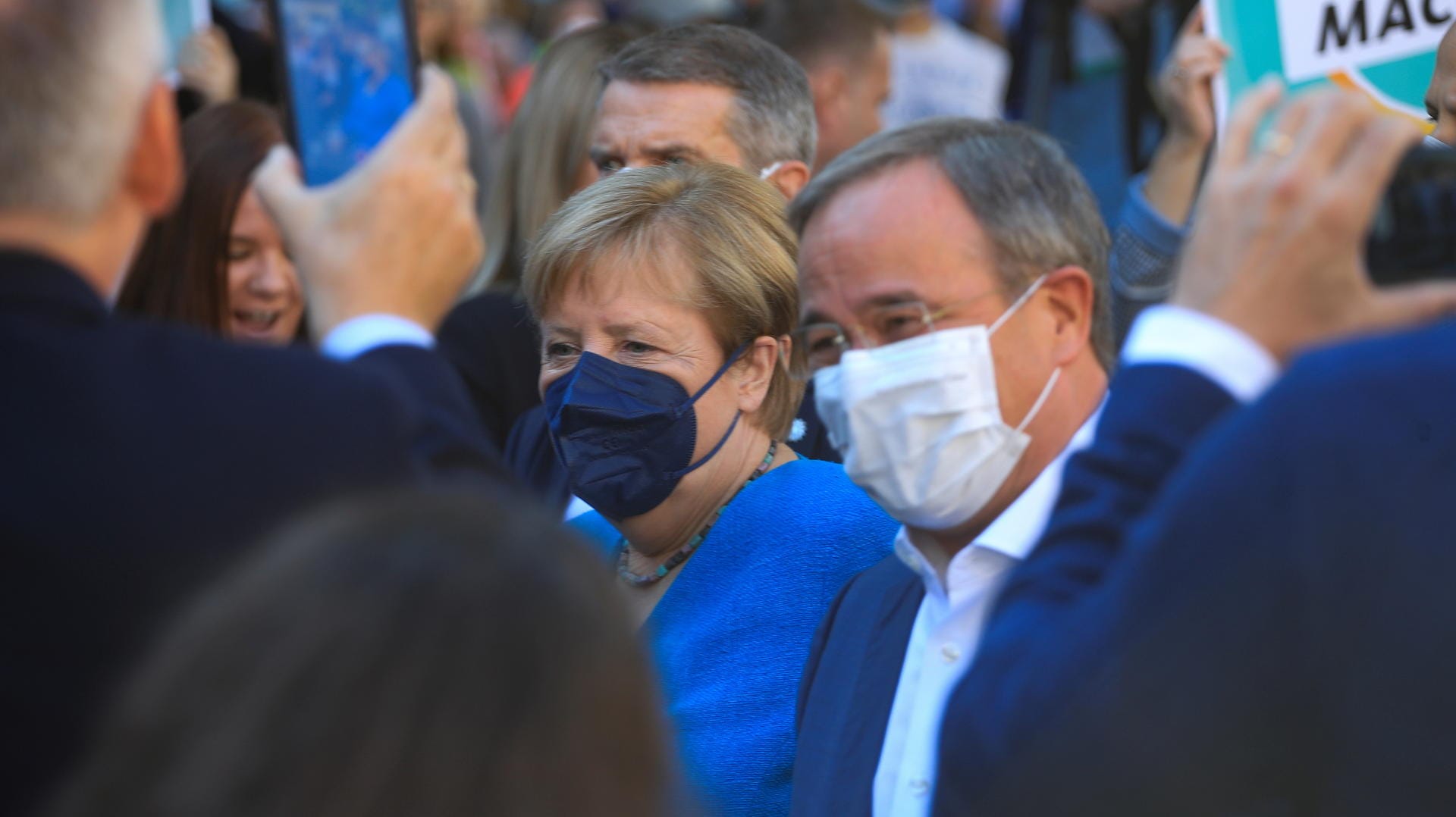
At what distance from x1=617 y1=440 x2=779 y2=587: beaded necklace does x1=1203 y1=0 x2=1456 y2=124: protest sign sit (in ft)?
4.35

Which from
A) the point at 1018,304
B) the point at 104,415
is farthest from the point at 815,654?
the point at 104,415

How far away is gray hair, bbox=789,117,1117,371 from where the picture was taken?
2.60 meters

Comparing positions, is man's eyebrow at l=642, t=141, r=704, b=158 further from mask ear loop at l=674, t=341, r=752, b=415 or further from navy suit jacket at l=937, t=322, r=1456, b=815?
navy suit jacket at l=937, t=322, r=1456, b=815

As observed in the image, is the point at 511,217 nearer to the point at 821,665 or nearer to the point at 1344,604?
the point at 821,665

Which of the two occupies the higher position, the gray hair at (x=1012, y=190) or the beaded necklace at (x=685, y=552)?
the gray hair at (x=1012, y=190)

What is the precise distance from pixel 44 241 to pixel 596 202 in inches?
73.4

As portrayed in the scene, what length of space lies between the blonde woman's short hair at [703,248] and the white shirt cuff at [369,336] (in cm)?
144

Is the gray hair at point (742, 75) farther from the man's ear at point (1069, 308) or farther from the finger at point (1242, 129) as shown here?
the finger at point (1242, 129)

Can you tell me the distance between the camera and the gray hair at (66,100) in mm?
1418

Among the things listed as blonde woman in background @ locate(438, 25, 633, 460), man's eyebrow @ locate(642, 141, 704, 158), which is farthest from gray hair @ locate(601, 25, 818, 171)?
blonde woman in background @ locate(438, 25, 633, 460)

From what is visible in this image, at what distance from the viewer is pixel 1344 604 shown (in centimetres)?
130

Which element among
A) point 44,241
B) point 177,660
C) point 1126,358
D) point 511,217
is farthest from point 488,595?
point 511,217

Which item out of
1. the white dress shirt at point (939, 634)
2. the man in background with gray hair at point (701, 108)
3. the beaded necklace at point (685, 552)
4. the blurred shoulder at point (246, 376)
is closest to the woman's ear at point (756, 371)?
the beaded necklace at point (685, 552)

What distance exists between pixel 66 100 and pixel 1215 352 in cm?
109
